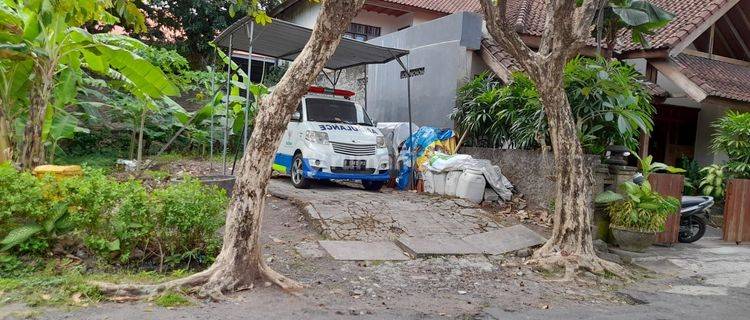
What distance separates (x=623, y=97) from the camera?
27.1 ft

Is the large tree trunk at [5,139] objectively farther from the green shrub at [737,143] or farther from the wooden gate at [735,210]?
the green shrub at [737,143]

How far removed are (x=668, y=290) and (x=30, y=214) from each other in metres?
6.62

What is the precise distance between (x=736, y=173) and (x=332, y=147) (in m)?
7.20

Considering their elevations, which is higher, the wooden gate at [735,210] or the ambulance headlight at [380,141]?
the ambulance headlight at [380,141]

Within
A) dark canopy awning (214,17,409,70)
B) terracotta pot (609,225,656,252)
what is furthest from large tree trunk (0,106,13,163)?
terracotta pot (609,225,656,252)

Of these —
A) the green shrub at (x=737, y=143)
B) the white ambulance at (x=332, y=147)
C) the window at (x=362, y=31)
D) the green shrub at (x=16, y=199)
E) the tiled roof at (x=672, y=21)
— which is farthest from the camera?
the window at (x=362, y=31)

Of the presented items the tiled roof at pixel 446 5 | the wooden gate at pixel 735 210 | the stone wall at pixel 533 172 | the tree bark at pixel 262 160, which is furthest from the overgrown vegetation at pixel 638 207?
the tiled roof at pixel 446 5

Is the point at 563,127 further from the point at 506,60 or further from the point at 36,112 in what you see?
the point at 36,112

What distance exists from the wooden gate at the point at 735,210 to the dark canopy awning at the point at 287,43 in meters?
6.13

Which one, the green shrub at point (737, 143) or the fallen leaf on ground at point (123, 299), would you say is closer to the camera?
the fallen leaf on ground at point (123, 299)

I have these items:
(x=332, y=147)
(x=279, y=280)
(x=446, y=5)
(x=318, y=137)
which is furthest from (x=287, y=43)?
(x=446, y=5)

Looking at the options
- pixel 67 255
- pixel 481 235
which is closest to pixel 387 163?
pixel 481 235

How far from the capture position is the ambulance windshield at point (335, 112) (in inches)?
420

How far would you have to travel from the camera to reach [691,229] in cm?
899
